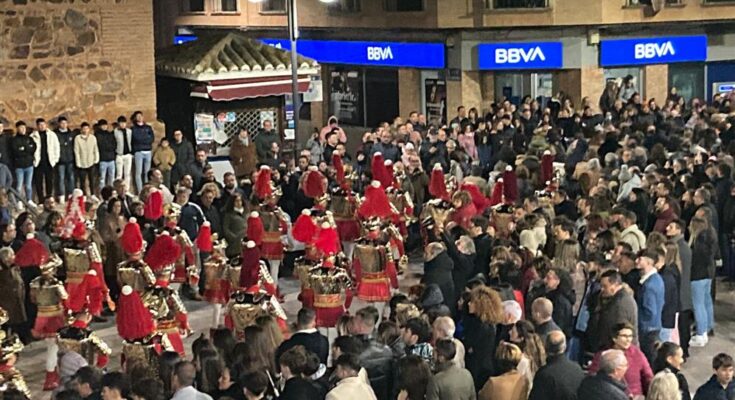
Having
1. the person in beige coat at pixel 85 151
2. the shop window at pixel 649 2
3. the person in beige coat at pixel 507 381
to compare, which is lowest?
the person in beige coat at pixel 507 381

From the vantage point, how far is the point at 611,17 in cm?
3247

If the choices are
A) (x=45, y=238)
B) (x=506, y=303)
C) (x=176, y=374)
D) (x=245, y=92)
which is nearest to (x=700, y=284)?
(x=506, y=303)

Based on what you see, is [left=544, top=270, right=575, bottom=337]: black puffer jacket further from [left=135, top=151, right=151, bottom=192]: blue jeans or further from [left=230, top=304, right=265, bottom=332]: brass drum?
[left=135, top=151, right=151, bottom=192]: blue jeans

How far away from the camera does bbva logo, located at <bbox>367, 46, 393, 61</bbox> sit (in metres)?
35.7

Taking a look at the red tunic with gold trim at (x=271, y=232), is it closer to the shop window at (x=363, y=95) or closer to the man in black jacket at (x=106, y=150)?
the man in black jacket at (x=106, y=150)

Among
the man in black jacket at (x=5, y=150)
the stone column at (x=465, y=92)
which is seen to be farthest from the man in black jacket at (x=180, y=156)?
the stone column at (x=465, y=92)

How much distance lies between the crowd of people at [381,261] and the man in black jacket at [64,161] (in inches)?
1.6

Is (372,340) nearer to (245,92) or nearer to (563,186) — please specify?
(563,186)

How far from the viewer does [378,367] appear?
34.8 feet

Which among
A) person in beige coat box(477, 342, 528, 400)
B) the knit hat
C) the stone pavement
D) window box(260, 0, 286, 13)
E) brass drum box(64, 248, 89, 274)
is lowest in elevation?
the stone pavement

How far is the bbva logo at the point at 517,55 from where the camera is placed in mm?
32938

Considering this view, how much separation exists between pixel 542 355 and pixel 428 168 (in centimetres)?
1133

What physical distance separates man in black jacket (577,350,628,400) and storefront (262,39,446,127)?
24910 millimetres

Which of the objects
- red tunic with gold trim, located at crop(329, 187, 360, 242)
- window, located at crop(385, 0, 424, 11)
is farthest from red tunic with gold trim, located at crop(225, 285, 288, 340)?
window, located at crop(385, 0, 424, 11)
